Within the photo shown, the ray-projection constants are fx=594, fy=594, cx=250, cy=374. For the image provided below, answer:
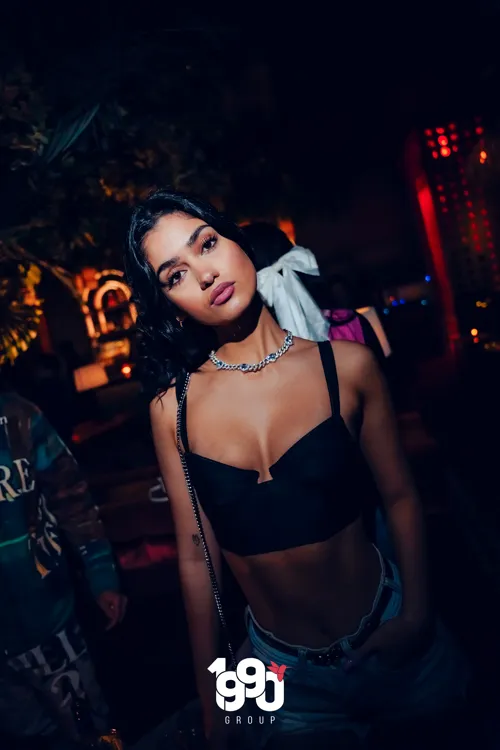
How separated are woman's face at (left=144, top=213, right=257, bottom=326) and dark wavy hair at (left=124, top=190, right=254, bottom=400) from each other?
25 millimetres

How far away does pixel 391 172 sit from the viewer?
12977mm

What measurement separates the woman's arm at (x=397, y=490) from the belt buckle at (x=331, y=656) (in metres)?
0.19

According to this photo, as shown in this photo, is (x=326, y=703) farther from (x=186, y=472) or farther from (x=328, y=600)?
(x=186, y=472)

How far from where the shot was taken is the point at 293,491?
4.81 ft

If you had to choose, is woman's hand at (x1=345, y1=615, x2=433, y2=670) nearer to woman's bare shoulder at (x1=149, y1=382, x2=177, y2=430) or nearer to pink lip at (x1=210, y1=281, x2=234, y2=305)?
woman's bare shoulder at (x1=149, y1=382, x2=177, y2=430)

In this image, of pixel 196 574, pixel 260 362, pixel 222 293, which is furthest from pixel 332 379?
pixel 196 574

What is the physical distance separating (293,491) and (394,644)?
0.49 metres

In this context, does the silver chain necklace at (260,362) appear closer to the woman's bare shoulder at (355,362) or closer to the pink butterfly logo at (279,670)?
the woman's bare shoulder at (355,362)

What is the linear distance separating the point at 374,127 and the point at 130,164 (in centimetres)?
613

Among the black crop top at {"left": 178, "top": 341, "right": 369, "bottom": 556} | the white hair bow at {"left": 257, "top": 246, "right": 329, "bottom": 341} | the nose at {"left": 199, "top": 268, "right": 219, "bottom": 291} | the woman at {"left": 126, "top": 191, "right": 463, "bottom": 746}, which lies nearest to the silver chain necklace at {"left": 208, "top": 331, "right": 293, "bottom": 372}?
the woman at {"left": 126, "top": 191, "right": 463, "bottom": 746}

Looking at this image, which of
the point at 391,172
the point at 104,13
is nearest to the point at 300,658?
the point at 104,13

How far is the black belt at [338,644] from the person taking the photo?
1530mm

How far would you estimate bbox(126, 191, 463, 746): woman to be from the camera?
147 centimetres

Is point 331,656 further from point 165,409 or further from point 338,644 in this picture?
point 165,409
